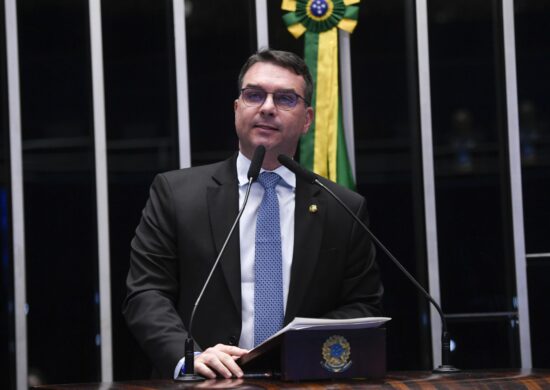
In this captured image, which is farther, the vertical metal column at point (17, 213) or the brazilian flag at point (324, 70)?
the brazilian flag at point (324, 70)

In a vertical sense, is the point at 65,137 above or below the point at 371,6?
below

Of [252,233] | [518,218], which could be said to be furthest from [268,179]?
[518,218]

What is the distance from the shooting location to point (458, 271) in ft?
15.1

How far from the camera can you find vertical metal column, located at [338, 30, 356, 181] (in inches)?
182

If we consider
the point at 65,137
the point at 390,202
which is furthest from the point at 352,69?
the point at 65,137

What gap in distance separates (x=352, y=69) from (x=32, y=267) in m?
1.58

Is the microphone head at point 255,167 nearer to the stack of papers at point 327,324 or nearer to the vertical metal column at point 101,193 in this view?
the stack of papers at point 327,324

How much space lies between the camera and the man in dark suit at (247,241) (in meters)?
3.03

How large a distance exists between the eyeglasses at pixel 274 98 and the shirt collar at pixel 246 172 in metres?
0.19

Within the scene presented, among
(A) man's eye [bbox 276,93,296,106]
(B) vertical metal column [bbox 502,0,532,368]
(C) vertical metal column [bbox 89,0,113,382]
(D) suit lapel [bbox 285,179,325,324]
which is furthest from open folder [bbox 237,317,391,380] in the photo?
(B) vertical metal column [bbox 502,0,532,368]

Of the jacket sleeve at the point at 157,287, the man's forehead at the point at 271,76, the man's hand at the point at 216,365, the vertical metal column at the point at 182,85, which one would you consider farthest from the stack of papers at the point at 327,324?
the vertical metal column at the point at 182,85

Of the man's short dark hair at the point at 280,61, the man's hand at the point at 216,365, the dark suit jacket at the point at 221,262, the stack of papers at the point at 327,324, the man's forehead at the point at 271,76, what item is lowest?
the man's hand at the point at 216,365

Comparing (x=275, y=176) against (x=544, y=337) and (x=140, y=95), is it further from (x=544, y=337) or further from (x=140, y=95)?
(x=544, y=337)

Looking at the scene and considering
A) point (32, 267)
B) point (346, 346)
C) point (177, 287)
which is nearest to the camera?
point (346, 346)
